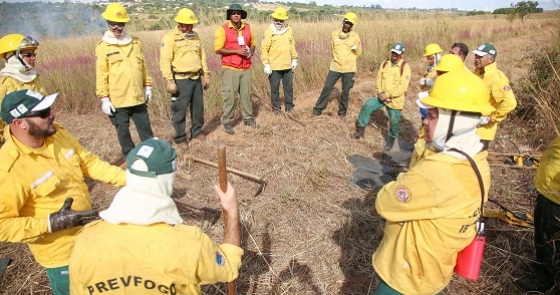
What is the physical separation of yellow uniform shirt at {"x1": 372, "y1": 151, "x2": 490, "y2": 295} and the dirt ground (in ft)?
3.61

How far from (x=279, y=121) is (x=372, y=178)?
7.48 ft

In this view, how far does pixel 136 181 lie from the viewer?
1173 millimetres

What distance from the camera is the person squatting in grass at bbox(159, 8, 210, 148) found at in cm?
463

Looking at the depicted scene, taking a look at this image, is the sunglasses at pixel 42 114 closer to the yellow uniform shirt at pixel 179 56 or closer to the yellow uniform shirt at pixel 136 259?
the yellow uniform shirt at pixel 136 259

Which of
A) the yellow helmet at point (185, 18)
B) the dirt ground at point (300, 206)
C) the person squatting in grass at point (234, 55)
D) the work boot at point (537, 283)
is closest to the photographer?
the work boot at point (537, 283)

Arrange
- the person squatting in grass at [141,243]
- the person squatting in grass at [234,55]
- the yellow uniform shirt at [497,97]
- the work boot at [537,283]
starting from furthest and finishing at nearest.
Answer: the person squatting in grass at [234,55] → the yellow uniform shirt at [497,97] → the work boot at [537,283] → the person squatting in grass at [141,243]

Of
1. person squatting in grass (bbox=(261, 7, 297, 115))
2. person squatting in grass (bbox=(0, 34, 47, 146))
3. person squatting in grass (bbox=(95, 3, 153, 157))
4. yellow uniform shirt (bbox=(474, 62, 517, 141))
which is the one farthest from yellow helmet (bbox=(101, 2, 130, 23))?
yellow uniform shirt (bbox=(474, 62, 517, 141))

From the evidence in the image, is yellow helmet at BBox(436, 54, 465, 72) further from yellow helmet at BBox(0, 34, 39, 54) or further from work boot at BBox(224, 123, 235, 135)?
yellow helmet at BBox(0, 34, 39, 54)

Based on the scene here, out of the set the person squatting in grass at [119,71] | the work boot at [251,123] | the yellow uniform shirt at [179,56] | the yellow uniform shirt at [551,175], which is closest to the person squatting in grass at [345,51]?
the work boot at [251,123]

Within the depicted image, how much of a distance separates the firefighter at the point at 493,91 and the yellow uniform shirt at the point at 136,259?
3.59 m

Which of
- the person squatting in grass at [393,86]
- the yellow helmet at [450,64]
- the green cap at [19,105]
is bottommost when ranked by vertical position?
the person squatting in grass at [393,86]

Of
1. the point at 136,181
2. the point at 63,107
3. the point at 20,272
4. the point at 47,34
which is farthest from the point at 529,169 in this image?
the point at 47,34

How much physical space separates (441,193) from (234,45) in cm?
443

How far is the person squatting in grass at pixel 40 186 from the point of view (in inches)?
67.2
